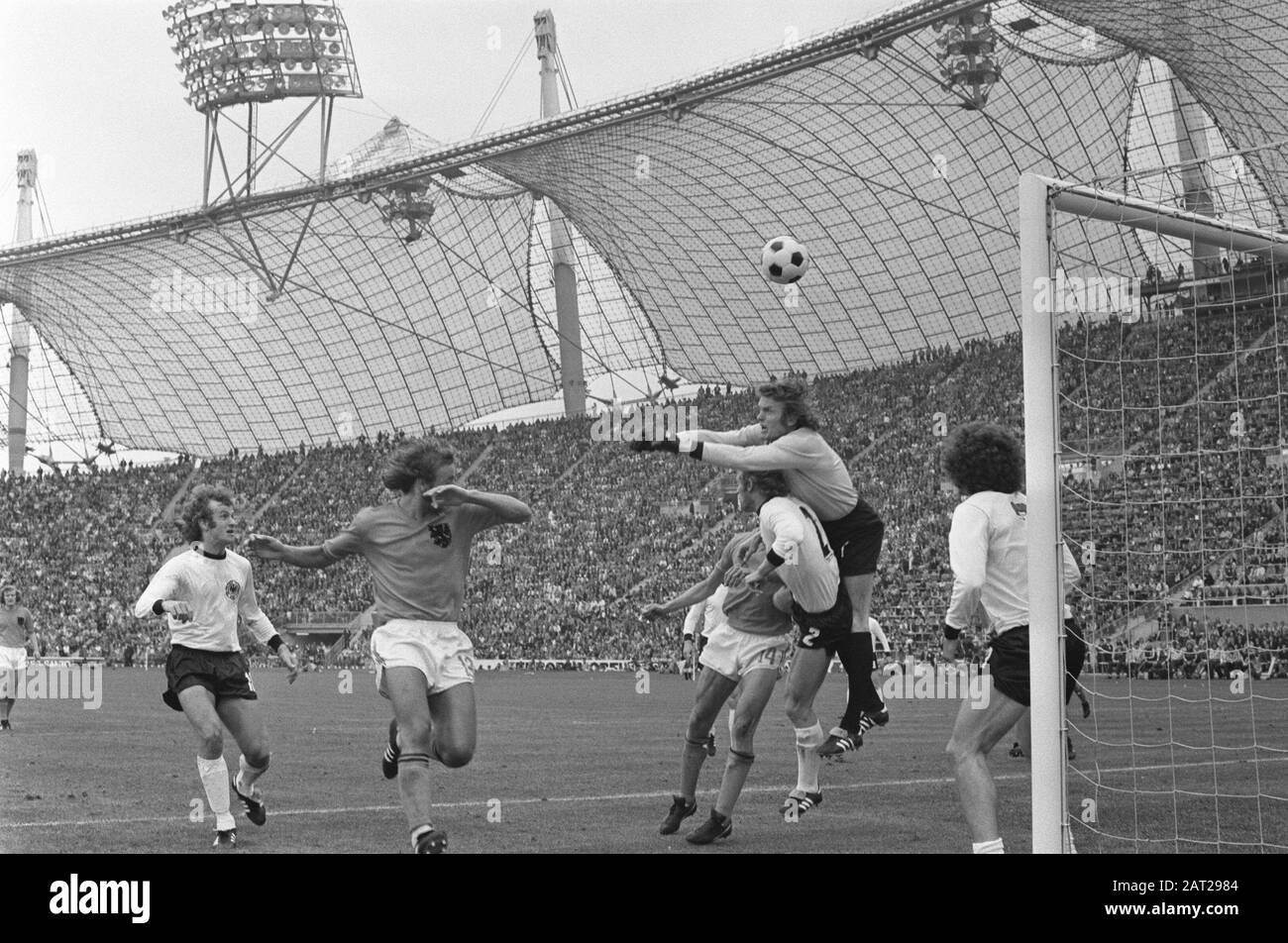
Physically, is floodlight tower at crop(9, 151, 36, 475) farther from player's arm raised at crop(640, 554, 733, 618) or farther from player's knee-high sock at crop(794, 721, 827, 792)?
player's knee-high sock at crop(794, 721, 827, 792)

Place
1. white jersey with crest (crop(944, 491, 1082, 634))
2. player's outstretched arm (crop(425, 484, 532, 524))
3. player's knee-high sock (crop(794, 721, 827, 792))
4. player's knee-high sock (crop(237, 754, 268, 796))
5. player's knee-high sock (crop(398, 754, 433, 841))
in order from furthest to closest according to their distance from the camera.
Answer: player's knee-high sock (crop(237, 754, 268, 796)) < player's knee-high sock (crop(794, 721, 827, 792)) < player's outstretched arm (crop(425, 484, 532, 524)) < player's knee-high sock (crop(398, 754, 433, 841)) < white jersey with crest (crop(944, 491, 1082, 634))

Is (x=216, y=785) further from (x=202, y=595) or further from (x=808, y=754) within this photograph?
(x=808, y=754)

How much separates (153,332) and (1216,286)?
53.6 metres

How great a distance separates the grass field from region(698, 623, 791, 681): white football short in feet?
3.42

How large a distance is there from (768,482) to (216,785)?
4010 mm

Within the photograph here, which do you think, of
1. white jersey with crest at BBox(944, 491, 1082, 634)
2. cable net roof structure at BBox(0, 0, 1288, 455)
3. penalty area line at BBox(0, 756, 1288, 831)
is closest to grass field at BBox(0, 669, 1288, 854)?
penalty area line at BBox(0, 756, 1288, 831)

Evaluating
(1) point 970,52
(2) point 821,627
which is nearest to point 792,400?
(2) point 821,627

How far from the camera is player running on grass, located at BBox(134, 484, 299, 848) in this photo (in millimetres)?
9961

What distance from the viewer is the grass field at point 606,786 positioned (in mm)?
9453

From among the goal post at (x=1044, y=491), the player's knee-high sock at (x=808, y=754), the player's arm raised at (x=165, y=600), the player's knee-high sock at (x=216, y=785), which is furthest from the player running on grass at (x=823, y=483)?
the player's knee-high sock at (x=216, y=785)

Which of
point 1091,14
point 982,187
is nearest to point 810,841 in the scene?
point 1091,14

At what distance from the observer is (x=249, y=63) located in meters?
49.1

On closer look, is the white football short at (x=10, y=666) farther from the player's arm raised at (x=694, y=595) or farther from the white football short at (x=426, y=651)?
the white football short at (x=426, y=651)

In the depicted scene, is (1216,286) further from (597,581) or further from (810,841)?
(597,581)
